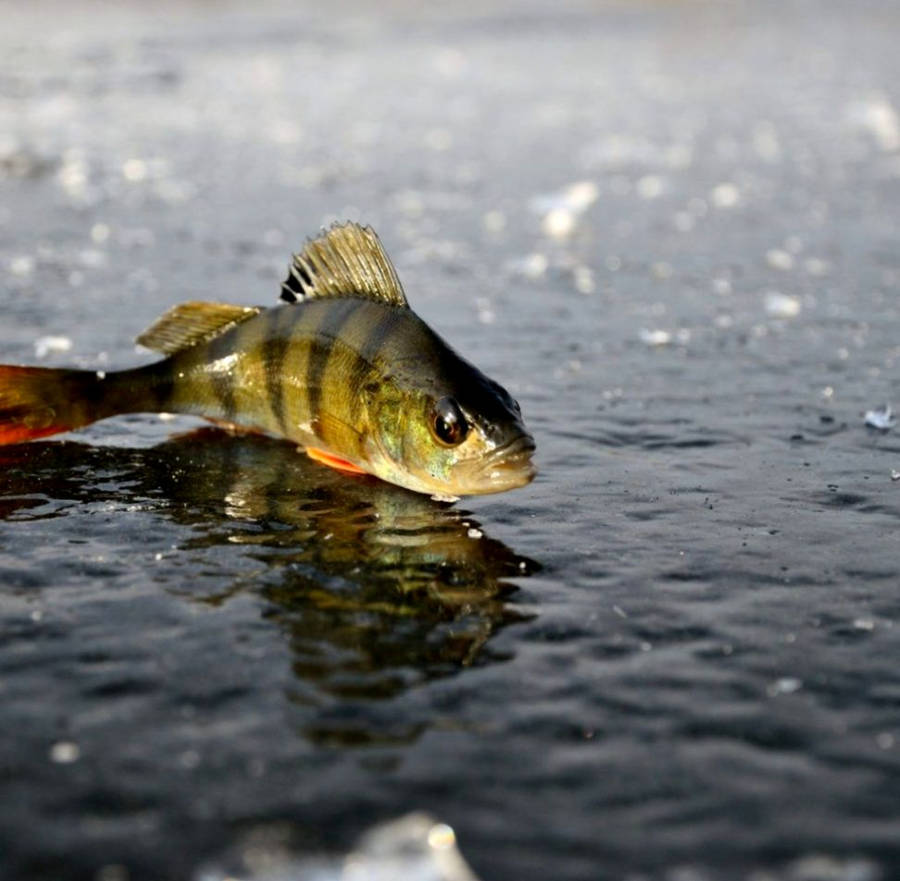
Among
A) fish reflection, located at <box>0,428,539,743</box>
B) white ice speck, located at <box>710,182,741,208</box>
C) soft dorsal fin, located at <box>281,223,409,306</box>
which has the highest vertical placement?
white ice speck, located at <box>710,182,741,208</box>

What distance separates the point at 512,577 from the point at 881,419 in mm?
2588

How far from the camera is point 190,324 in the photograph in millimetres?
5828

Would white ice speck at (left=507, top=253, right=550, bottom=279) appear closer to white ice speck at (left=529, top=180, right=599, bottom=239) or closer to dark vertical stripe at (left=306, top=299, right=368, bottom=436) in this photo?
white ice speck at (left=529, top=180, right=599, bottom=239)

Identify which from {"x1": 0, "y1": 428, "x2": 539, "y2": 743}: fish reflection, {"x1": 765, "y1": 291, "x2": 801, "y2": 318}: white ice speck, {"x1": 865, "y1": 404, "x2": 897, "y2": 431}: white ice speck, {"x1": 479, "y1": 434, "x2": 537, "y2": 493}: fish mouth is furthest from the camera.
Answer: {"x1": 765, "y1": 291, "x2": 801, "y2": 318}: white ice speck

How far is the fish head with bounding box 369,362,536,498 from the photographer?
473 cm

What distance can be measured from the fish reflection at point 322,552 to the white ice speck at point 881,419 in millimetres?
A: 2266

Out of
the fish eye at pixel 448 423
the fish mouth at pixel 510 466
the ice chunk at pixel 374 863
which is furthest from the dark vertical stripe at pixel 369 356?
the ice chunk at pixel 374 863

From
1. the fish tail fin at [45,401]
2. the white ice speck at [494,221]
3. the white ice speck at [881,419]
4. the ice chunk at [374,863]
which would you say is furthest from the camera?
the white ice speck at [494,221]

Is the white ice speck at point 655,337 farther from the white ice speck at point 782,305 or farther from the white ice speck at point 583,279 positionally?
the white ice speck at point 583,279

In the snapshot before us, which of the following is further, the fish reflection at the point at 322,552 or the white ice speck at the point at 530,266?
the white ice speck at the point at 530,266

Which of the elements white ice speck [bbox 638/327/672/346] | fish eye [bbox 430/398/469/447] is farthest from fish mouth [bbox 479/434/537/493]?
white ice speck [bbox 638/327/672/346]

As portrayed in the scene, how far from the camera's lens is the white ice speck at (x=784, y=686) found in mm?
3617

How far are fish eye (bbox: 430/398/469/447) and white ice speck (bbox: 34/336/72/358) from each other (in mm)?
3387

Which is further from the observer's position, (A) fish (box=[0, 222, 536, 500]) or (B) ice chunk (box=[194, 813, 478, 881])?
(A) fish (box=[0, 222, 536, 500])
